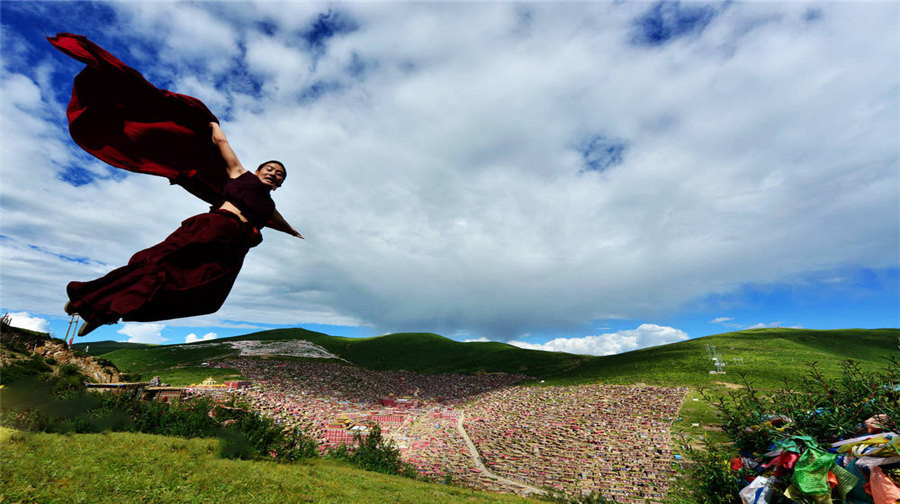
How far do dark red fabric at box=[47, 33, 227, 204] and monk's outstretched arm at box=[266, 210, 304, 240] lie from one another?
662mm

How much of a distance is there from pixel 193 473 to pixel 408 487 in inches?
245

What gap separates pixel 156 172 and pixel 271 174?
1234 millimetres

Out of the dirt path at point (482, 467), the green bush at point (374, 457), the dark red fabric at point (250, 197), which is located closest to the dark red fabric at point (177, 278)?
the dark red fabric at point (250, 197)

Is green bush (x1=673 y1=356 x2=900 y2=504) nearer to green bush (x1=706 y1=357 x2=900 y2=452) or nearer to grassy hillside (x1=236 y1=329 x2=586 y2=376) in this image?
green bush (x1=706 y1=357 x2=900 y2=452)

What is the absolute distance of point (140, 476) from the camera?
591cm

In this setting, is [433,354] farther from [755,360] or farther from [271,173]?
[271,173]

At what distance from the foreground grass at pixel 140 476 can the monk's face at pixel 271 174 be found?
16.9 feet

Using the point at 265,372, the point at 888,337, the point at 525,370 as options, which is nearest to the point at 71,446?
the point at 265,372

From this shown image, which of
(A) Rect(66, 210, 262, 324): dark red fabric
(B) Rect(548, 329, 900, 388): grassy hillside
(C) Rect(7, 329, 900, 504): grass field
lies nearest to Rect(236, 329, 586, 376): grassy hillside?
(B) Rect(548, 329, 900, 388): grassy hillside

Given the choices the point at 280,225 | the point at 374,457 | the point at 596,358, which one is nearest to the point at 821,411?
the point at 280,225

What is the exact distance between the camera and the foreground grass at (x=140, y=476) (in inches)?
192

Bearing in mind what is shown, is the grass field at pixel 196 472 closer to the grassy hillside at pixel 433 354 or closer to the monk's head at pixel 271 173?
the monk's head at pixel 271 173

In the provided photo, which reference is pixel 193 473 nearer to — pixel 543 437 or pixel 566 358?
pixel 543 437

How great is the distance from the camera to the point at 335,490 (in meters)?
8.05
